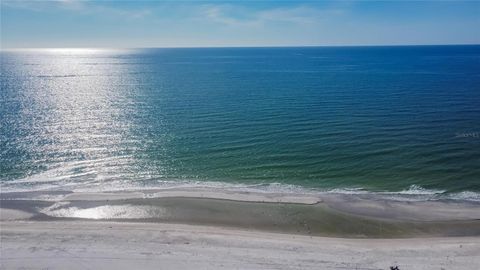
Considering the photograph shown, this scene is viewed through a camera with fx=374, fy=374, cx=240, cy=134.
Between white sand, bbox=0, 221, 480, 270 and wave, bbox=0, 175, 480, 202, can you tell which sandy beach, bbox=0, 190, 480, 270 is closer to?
white sand, bbox=0, 221, 480, 270

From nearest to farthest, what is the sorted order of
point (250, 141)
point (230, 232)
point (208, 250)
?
1. point (208, 250)
2. point (230, 232)
3. point (250, 141)

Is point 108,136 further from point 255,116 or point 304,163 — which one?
point 304,163

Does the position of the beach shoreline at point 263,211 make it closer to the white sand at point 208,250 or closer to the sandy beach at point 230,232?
the sandy beach at point 230,232

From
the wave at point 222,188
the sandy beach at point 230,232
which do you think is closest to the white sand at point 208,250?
the sandy beach at point 230,232

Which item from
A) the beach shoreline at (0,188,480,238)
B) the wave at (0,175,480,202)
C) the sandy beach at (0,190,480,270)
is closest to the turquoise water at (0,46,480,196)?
the wave at (0,175,480,202)

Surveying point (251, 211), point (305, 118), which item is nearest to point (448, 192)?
point (251, 211)

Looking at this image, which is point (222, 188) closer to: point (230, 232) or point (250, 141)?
point (230, 232)

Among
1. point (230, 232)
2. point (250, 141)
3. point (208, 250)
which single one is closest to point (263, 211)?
point (230, 232)
